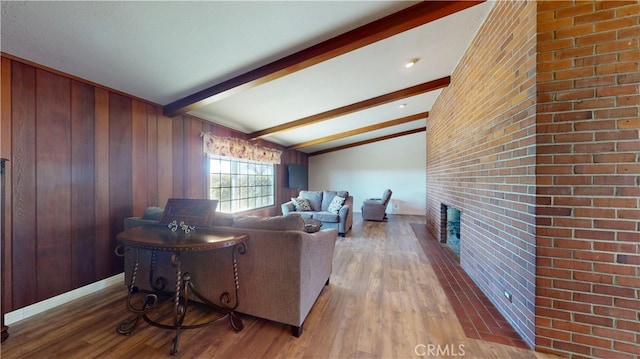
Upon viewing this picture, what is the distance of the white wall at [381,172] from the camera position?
24.2 feet

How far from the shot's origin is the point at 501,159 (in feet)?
6.26

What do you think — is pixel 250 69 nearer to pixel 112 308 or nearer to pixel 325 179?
pixel 112 308

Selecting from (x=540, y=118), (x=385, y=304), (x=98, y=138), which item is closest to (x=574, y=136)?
(x=540, y=118)

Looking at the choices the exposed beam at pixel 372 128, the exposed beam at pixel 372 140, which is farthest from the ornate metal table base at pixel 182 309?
the exposed beam at pixel 372 140

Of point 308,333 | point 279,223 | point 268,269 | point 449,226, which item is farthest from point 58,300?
point 449,226

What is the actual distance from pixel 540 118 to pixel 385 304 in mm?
1901

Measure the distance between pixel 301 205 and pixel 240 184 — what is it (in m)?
1.48

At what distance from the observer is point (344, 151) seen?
27.0 ft

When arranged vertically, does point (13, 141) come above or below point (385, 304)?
above

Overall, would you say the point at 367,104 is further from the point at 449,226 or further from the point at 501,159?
the point at 449,226

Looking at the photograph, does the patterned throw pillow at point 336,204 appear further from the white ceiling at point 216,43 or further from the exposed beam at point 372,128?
the white ceiling at point 216,43

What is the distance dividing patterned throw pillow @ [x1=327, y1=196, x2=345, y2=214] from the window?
1944 millimetres

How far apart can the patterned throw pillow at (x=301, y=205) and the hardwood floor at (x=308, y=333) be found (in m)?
2.90

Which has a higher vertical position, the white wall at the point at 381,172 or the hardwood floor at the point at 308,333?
the white wall at the point at 381,172
